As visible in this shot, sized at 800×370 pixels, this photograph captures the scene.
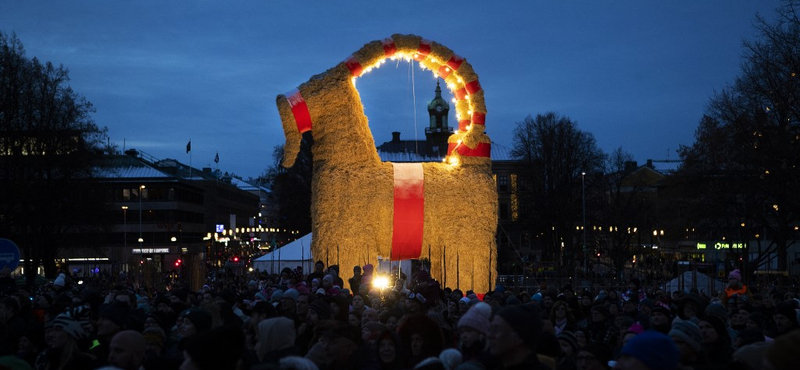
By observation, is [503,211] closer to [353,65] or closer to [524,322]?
[353,65]

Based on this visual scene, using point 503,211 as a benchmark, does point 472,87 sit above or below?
above

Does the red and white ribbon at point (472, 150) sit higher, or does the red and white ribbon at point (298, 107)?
the red and white ribbon at point (298, 107)

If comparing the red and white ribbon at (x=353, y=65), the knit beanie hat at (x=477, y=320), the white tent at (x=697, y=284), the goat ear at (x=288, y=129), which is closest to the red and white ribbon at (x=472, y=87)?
the red and white ribbon at (x=353, y=65)

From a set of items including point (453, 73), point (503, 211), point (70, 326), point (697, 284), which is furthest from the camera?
point (503, 211)

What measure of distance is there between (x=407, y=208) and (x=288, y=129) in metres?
3.15

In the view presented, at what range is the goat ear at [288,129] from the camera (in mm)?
18234

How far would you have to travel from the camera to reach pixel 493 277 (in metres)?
20.0

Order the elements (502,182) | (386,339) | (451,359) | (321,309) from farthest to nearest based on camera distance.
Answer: (502,182), (321,309), (386,339), (451,359)

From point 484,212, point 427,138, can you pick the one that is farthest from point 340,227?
point 427,138

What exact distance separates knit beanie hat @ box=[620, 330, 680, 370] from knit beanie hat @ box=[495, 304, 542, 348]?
→ 75 cm

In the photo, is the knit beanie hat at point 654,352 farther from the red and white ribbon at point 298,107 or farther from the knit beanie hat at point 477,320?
the red and white ribbon at point 298,107

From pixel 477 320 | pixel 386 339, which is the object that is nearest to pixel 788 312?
pixel 477 320

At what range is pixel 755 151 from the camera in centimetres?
2969

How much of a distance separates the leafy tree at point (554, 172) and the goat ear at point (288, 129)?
117ft
